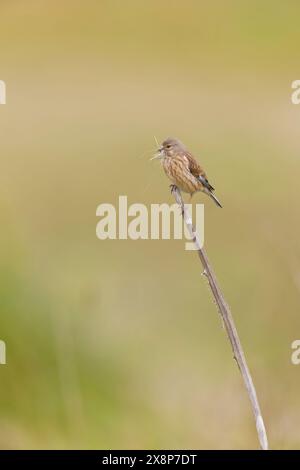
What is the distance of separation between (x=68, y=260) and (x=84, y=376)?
247 cm

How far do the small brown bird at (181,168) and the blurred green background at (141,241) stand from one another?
488 millimetres

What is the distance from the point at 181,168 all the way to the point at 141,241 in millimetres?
2834

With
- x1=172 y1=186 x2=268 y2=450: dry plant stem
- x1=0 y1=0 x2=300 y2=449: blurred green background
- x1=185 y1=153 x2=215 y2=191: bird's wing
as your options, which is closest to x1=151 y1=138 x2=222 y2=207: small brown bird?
x1=185 y1=153 x2=215 y2=191: bird's wing

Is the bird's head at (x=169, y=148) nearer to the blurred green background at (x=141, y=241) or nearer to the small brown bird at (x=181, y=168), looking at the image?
the small brown bird at (x=181, y=168)

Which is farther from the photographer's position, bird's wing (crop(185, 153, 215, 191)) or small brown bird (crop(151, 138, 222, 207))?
bird's wing (crop(185, 153, 215, 191))

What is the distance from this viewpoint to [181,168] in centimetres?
480

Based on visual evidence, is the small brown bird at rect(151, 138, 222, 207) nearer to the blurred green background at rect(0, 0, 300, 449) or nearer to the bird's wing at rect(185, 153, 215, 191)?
the bird's wing at rect(185, 153, 215, 191)

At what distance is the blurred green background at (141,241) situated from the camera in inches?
164

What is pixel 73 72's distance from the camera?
13.1 meters

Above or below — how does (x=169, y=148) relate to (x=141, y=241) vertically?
→ above

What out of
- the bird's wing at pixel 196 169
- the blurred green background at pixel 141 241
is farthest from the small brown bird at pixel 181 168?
the blurred green background at pixel 141 241

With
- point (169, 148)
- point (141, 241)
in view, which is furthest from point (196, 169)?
point (141, 241)

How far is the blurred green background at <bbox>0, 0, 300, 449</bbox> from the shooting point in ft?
13.6

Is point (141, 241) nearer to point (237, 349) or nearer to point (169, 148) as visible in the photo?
point (169, 148)
